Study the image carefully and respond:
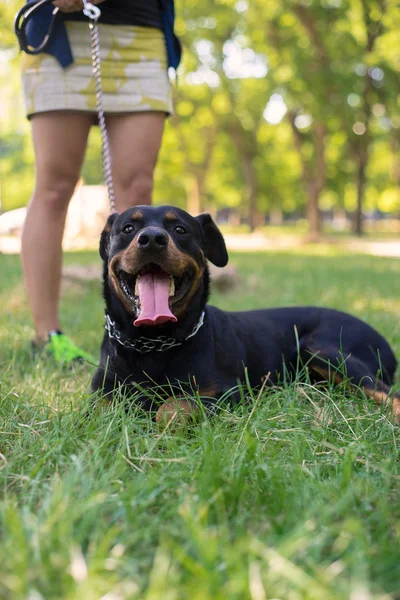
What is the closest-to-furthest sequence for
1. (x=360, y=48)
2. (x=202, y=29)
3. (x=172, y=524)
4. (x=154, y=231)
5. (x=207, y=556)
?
(x=207, y=556), (x=172, y=524), (x=154, y=231), (x=360, y=48), (x=202, y=29)

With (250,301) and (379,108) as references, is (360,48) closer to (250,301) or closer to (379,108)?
(379,108)

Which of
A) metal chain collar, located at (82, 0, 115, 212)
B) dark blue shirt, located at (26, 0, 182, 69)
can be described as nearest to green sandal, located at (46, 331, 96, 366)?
metal chain collar, located at (82, 0, 115, 212)

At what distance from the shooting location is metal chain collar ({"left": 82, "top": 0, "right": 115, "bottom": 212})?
370 centimetres

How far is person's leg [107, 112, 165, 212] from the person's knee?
0.31m

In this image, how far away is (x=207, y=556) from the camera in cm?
137

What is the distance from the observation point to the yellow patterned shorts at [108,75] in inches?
154

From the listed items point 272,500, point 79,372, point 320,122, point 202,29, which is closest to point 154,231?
point 79,372

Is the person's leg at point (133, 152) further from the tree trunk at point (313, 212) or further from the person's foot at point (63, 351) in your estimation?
the tree trunk at point (313, 212)

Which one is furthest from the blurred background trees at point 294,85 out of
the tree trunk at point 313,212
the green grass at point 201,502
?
the green grass at point 201,502

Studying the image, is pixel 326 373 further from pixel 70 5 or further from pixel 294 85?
pixel 294 85

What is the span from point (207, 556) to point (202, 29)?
1012 inches

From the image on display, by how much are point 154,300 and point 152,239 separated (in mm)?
286

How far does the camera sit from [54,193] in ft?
13.5

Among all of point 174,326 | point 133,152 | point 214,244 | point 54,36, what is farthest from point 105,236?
point 54,36
